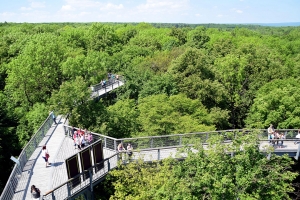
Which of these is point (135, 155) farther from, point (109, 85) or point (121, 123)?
point (109, 85)

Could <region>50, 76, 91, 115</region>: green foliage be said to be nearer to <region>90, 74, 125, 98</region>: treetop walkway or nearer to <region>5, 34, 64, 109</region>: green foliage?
<region>90, 74, 125, 98</region>: treetop walkway

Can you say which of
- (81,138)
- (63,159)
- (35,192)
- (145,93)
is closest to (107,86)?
(145,93)

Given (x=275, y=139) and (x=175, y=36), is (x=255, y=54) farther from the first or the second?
(x=175, y=36)

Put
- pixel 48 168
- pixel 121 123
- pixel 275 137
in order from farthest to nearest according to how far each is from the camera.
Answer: pixel 121 123
pixel 275 137
pixel 48 168

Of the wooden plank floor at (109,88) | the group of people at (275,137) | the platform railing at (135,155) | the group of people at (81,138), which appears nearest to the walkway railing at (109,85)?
the wooden plank floor at (109,88)

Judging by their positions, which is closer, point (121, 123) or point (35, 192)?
point (35, 192)

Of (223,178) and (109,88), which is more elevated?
(109,88)

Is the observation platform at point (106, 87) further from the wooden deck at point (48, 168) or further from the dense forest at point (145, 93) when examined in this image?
the wooden deck at point (48, 168)
